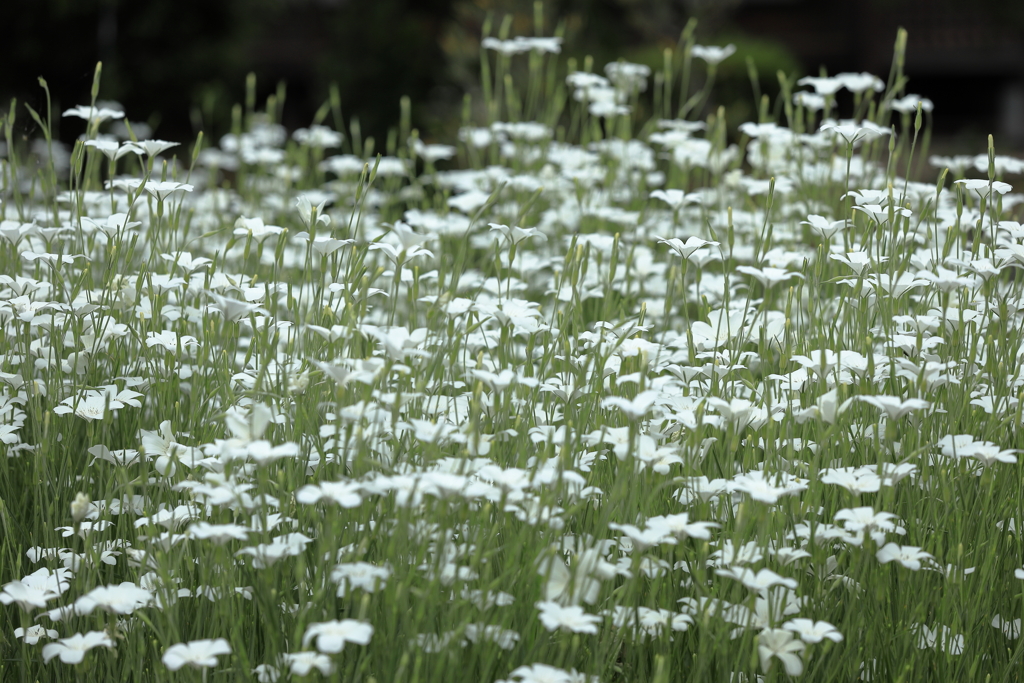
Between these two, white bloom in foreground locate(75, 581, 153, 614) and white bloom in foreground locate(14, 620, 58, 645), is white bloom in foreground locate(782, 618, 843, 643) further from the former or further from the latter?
white bloom in foreground locate(14, 620, 58, 645)

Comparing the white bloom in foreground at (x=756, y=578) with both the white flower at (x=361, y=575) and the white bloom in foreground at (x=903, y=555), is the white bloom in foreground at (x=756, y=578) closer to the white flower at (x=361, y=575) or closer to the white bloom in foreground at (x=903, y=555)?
the white bloom in foreground at (x=903, y=555)

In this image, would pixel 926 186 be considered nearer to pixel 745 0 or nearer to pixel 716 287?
pixel 716 287

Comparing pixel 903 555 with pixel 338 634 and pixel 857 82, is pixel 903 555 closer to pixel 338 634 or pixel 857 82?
pixel 338 634

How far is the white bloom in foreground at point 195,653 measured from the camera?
4.24 ft

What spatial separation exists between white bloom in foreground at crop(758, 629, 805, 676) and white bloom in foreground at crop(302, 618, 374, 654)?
2.03 ft

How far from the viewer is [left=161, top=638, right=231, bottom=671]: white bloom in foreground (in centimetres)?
129

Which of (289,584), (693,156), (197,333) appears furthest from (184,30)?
(289,584)

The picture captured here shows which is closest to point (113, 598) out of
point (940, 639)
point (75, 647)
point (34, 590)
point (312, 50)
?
point (75, 647)

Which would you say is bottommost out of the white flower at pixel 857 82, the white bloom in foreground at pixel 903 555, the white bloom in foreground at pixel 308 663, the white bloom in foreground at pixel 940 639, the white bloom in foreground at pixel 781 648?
the white bloom in foreground at pixel 940 639

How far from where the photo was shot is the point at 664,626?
157cm

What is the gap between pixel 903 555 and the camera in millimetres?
1627

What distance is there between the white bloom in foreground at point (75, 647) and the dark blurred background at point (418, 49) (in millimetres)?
2006

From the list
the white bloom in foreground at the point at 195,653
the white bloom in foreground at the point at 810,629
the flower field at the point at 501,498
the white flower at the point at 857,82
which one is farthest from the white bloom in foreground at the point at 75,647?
the white flower at the point at 857,82

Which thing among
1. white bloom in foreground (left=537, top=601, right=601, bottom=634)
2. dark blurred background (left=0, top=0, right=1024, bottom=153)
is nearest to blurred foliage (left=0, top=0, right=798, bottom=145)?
dark blurred background (left=0, top=0, right=1024, bottom=153)
